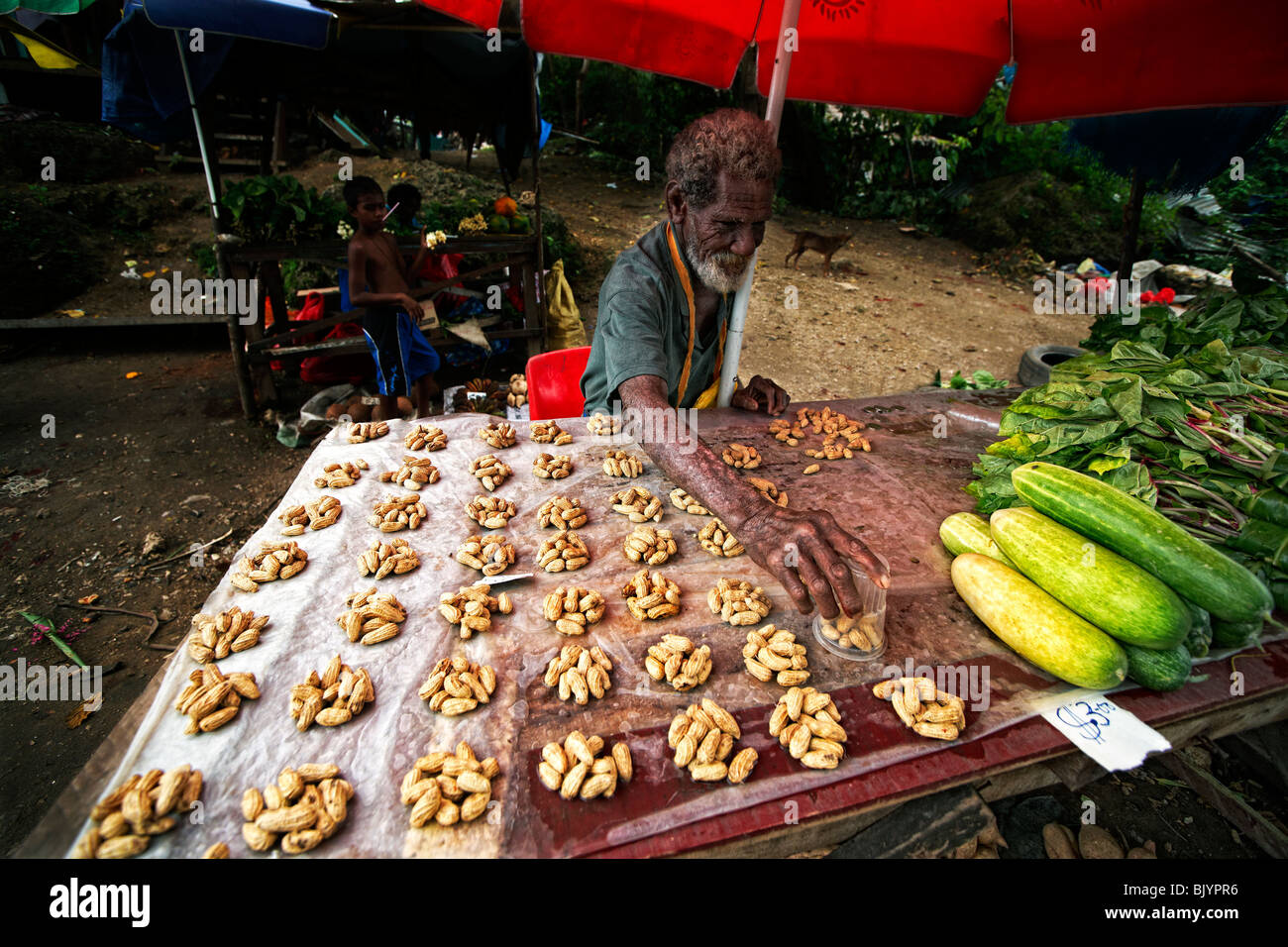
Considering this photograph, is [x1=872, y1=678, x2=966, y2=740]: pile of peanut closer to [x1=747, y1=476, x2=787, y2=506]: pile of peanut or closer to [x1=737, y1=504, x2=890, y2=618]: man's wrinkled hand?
[x1=737, y1=504, x2=890, y2=618]: man's wrinkled hand

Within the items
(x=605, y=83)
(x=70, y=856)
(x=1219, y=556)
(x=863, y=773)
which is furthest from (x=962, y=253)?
(x=70, y=856)

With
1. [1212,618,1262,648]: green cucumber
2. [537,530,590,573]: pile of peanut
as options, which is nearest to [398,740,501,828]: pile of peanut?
[537,530,590,573]: pile of peanut

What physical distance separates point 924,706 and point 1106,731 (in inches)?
16.3

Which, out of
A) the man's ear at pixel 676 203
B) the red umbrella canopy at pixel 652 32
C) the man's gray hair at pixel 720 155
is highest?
the red umbrella canopy at pixel 652 32

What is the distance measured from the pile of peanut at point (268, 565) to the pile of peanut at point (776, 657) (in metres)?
1.45

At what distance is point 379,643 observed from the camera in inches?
67.8

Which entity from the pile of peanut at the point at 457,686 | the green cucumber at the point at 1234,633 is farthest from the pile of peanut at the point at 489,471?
the green cucumber at the point at 1234,633

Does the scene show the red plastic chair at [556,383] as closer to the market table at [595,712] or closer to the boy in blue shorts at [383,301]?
the market table at [595,712]

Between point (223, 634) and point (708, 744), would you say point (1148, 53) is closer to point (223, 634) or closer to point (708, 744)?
point (708, 744)

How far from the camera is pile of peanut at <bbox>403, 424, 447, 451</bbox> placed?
2.74 meters

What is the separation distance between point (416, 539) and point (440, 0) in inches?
97.6

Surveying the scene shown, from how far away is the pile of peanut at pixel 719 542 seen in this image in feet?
7.04

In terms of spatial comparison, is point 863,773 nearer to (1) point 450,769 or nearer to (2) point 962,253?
(1) point 450,769

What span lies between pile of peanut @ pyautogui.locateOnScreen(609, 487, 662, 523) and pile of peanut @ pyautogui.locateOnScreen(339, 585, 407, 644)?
0.86 metres
